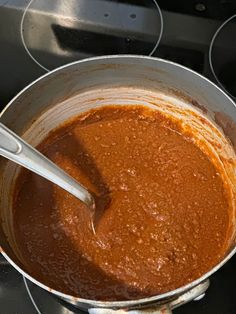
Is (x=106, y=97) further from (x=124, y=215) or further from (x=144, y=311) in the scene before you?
(x=144, y=311)

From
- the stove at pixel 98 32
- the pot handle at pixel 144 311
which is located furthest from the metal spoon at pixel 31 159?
the stove at pixel 98 32

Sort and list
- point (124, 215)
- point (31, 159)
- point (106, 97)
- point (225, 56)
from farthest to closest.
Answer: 1. point (225, 56)
2. point (106, 97)
3. point (124, 215)
4. point (31, 159)

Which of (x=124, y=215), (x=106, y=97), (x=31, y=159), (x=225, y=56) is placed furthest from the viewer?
(x=225, y=56)

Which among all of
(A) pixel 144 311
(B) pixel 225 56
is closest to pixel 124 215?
(A) pixel 144 311

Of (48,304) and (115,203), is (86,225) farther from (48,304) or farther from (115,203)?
(48,304)

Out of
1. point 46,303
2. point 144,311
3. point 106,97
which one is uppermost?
point 106,97

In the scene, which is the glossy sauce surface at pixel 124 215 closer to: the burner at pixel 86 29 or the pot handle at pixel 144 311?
the pot handle at pixel 144 311

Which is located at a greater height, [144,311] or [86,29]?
[86,29]

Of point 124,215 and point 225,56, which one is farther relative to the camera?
point 225,56
